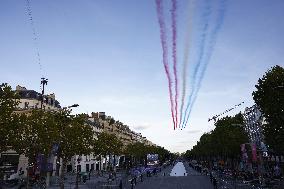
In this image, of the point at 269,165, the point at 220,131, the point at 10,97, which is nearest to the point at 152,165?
the point at 220,131

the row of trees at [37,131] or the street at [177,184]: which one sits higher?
the row of trees at [37,131]

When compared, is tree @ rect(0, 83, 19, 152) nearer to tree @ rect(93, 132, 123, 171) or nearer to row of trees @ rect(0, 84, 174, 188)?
Result: row of trees @ rect(0, 84, 174, 188)

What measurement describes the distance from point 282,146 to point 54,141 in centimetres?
2906

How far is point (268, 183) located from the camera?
4922cm

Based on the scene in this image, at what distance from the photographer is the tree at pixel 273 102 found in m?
42.8

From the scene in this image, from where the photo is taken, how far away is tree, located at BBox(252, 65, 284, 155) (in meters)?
42.8

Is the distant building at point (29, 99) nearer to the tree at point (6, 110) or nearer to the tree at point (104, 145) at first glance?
the tree at point (104, 145)

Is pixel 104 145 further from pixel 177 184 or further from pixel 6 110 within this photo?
pixel 6 110

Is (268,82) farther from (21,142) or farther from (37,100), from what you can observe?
(37,100)

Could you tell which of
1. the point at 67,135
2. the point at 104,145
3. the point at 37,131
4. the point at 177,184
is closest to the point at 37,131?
the point at 37,131

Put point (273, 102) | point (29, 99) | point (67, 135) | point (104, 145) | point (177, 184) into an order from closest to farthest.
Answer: point (273, 102) → point (67, 135) → point (177, 184) → point (29, 99) → point (104, 145)

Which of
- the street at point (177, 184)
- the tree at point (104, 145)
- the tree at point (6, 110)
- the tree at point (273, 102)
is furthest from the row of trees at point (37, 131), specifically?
the tree at point (104, 145)

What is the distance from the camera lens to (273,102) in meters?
43.2

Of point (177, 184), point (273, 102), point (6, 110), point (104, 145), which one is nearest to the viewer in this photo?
point (6, 110)
